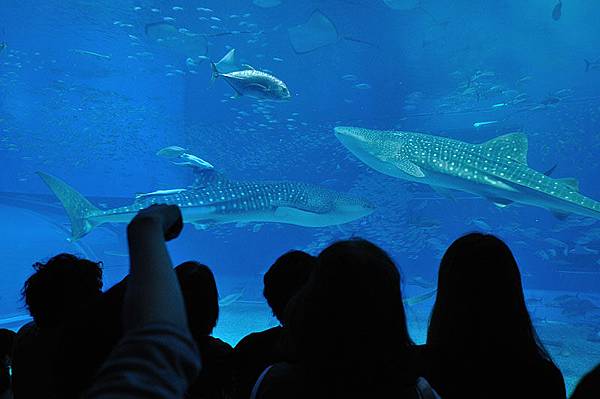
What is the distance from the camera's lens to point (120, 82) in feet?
62.4

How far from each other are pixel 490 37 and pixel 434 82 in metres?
2.43

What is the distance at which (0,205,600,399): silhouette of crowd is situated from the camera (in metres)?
0.66

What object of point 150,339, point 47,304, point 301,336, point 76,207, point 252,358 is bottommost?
point 76,207

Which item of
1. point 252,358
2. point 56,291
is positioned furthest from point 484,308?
point 56,291

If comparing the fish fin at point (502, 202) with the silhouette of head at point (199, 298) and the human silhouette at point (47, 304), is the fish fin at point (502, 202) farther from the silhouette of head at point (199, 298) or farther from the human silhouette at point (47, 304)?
the human silhouette at point (47, 304)

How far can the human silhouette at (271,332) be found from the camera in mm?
2082

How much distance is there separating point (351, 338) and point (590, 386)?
68 cm

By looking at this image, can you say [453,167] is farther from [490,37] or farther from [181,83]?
[181,83]

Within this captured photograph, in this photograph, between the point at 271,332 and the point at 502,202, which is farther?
the point at 502,202

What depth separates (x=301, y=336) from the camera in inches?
51.6

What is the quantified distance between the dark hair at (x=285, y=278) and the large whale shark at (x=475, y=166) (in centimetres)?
444

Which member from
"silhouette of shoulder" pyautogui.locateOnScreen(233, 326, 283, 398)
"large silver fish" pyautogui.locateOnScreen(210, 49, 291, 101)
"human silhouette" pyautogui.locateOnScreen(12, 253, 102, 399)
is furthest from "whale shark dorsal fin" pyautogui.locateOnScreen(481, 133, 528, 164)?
"human silhouette" pyautogui.locateOnScreen(12, 253, 102, 399)

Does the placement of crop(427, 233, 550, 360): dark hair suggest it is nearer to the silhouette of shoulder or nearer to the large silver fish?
the silhouette of shoulder

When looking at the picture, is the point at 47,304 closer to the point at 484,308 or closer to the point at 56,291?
the point at 56,291
